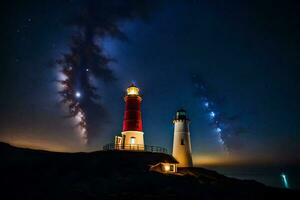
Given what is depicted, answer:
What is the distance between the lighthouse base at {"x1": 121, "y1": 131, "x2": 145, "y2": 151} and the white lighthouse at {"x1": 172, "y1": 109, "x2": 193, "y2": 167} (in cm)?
566

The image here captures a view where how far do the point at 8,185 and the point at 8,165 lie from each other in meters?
6.46

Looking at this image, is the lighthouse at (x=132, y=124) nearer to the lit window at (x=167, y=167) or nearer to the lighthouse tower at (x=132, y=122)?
the lighthouse tower at (x=132, y=122)

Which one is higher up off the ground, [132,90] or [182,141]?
[132,90]

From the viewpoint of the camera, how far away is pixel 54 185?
2455 cm

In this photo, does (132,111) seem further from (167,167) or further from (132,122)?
(167,167)

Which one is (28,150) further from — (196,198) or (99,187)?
(196,198)

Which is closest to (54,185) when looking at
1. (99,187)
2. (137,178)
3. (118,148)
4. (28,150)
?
(99,187)

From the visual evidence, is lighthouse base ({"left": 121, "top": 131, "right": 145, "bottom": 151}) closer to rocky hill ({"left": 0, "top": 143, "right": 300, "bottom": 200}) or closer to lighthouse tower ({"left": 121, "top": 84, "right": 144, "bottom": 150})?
lighthouse tower ({"left": 121, "top": 84, "right": 144, "bottom": 150})

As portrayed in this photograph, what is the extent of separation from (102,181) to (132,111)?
44.9ft

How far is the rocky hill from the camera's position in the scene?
23125 mm

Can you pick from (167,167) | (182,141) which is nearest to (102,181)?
(167,167)

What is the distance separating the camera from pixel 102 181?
2517 cm

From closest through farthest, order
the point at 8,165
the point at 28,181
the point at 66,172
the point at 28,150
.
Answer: the point at 28,181, the point at 66,172, the point at 8,165, the point at 28,150

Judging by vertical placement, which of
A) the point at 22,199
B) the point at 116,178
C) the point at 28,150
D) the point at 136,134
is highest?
the point at 136,134
